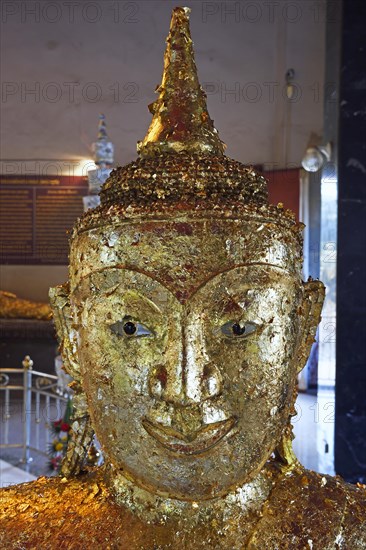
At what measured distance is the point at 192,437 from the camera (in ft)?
4.08

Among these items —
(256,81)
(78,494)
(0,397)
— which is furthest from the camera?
(0,397)

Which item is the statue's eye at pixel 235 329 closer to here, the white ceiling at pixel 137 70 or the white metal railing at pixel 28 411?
the white ceiling at pixel 137 70

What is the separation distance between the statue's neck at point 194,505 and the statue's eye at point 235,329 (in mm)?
396

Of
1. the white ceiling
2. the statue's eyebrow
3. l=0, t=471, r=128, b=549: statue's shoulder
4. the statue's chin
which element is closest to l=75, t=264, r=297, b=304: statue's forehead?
the statue's eyebrow

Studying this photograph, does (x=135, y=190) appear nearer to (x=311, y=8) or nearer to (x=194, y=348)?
(x=194, y=348)

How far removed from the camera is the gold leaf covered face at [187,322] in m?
1.27

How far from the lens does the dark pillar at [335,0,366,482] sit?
3.20 m

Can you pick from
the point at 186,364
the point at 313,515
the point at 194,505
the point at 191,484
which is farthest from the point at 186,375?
the point at 313,515

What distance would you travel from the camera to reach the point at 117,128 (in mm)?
4859

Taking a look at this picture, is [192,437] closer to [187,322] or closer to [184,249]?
[187,322]

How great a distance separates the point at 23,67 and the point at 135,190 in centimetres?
385

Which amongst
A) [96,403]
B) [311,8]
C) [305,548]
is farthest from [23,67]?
[305,548]

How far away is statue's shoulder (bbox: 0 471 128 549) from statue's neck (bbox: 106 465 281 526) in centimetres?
4

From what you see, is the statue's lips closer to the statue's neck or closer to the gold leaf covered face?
the gold leaf covered face
